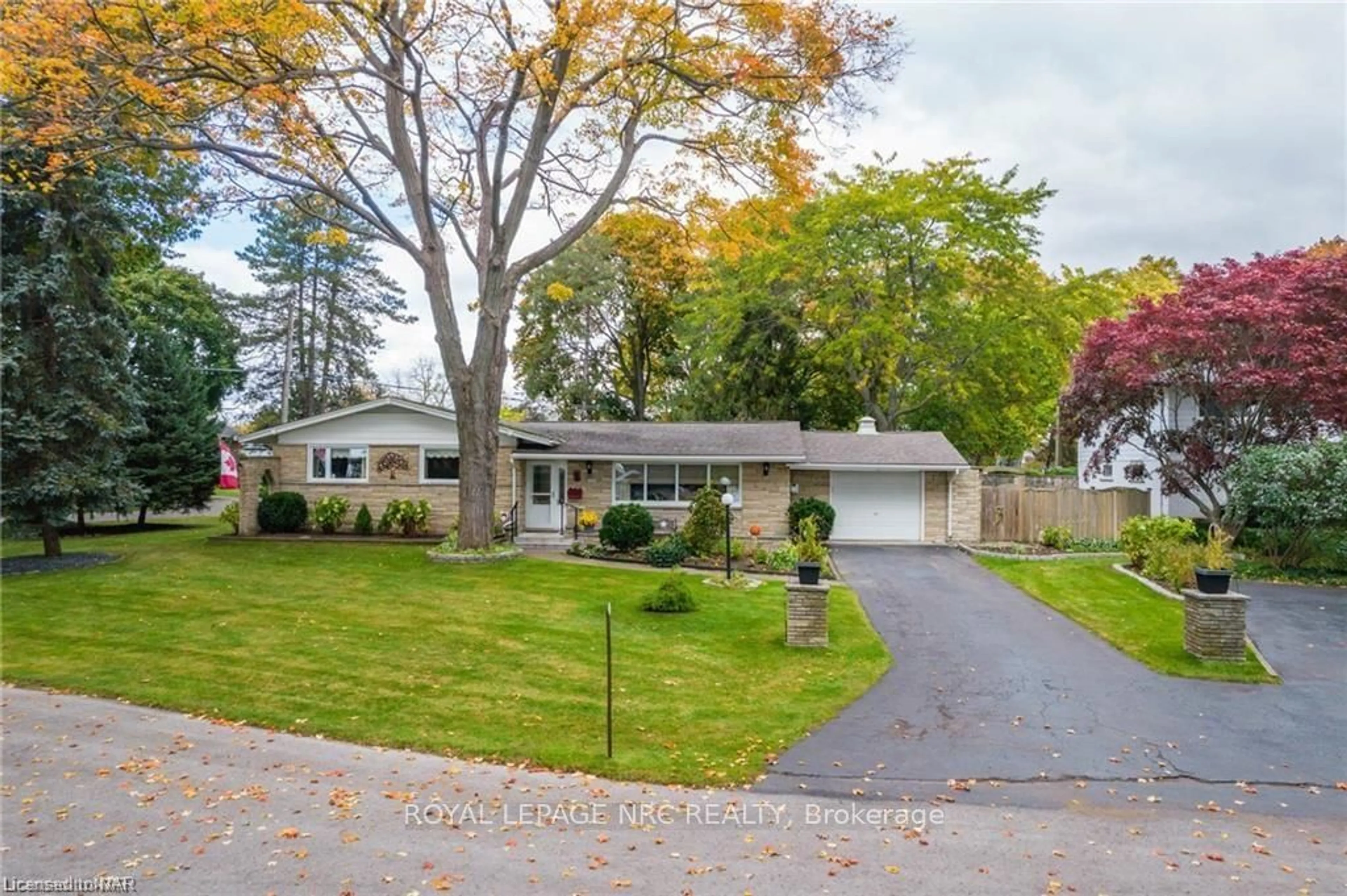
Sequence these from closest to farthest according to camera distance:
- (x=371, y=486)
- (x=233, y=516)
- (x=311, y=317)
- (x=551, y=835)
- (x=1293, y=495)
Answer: (x=551, y=835) < (x=1293, y=495) < (x=371, y=486) < (x=233, y=516) < (x=311, y=317)

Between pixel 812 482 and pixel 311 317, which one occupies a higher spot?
pixel 311 317

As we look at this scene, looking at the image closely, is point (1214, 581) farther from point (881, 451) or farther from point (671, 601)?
point (881, 451)

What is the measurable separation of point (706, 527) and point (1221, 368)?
1149 centimetres

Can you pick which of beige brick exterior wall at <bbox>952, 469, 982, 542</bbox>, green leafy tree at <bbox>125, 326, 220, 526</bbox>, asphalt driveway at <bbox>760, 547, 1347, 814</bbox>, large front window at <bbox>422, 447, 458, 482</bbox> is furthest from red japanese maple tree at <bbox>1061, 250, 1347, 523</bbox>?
green leafy tree at <bbox>125, 326, 220, 526</bbox>

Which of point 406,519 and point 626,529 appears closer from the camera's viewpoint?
point 626,529

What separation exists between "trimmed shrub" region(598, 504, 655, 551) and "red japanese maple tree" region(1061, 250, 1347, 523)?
426 inches

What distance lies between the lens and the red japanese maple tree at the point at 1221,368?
50.4 ft

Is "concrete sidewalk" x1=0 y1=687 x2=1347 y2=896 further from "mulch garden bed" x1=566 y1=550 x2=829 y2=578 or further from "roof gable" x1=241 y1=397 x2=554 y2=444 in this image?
"roof gable" x1=241 y1=397 x2=554 y2=444

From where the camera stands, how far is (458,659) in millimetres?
9398

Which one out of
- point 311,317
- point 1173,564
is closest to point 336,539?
point 1173,564

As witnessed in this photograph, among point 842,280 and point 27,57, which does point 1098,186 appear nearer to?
point 842,280

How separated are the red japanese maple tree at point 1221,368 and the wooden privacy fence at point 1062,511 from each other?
1.72 m

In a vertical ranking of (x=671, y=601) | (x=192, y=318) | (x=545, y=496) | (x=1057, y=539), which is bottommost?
(x=671, y=601)

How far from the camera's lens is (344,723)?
7.20 m
